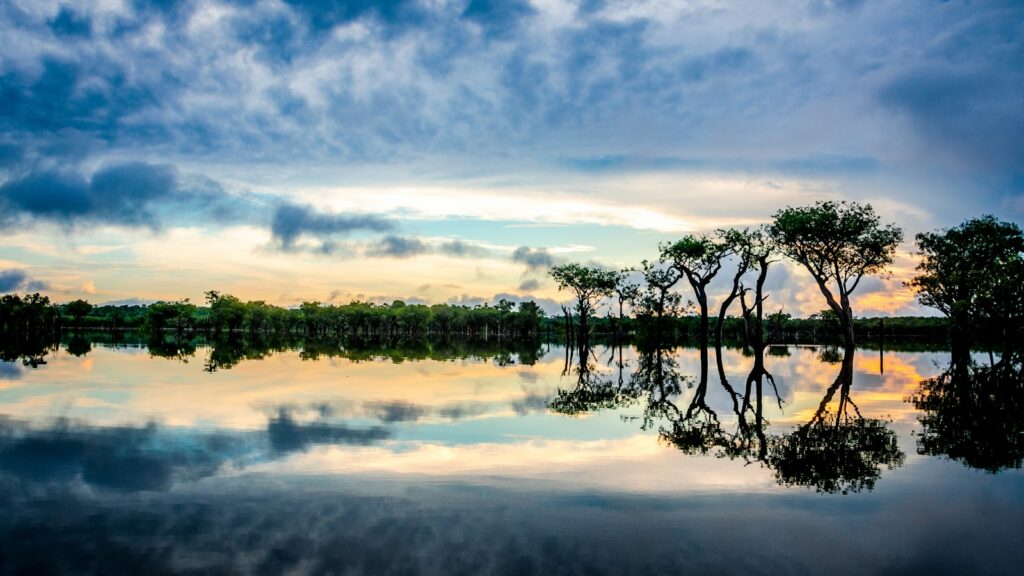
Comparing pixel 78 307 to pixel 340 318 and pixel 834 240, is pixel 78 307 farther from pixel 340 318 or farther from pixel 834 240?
pixel 834 240

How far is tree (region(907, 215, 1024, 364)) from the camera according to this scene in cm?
4662

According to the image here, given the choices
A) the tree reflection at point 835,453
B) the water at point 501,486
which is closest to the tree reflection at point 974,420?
the water at point 501,486

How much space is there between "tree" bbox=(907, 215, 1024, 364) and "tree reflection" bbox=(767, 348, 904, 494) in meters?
36.5

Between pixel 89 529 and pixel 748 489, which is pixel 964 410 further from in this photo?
pixel 89 529

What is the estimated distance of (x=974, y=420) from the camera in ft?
55.7

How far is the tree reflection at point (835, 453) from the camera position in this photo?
33.1ft

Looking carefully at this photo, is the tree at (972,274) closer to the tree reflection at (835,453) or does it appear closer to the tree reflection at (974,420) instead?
the tree reflection at (974,420)

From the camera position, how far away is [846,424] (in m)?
15.6

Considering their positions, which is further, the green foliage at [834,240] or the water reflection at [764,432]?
the green foliage at [834,240]

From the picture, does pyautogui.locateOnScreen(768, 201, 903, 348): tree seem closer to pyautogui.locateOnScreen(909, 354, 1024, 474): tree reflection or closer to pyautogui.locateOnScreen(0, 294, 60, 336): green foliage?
pyautogui.locateOnScreen(909, 354, 1024, 474): tree reflection

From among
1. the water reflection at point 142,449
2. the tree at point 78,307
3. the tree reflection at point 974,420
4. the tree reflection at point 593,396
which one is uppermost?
the tree at point 78,307

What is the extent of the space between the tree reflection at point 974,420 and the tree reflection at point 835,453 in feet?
3.11

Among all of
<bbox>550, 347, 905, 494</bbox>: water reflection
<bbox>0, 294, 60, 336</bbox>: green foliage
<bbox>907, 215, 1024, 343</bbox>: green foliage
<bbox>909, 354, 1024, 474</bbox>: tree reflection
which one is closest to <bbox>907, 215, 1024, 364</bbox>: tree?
<bbox>907, 215, 1024, 343</bbox>: green foliage

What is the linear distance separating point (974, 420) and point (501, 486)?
14.3m
